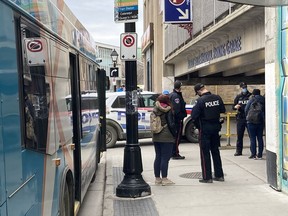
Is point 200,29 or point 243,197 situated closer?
point 243,197

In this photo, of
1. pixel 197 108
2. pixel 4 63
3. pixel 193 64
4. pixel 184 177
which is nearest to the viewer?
pixel 4 63

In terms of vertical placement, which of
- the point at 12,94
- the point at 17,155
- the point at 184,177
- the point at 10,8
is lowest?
the point at 184,177

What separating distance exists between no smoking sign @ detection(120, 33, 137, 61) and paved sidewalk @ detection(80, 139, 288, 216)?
7.58ft

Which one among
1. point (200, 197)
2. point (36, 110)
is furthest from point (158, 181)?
point (36, 110)

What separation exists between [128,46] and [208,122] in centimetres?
197

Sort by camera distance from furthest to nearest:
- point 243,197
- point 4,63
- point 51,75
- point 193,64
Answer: point 193,64, point 243,197, point 51,75, point 4,63

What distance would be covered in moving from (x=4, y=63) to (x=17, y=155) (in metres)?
0.60

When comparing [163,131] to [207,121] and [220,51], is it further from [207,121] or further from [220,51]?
[220,51]

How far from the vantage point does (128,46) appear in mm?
7465

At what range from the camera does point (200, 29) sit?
15203mm

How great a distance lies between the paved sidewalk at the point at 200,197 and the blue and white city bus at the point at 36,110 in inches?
60.5

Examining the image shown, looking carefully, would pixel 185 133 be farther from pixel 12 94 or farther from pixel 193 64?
pixel 12 94

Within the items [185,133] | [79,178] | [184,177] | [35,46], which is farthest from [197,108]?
[185,133]

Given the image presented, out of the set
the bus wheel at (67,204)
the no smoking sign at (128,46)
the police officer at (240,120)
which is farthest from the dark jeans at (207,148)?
the police officer at (240,120)
